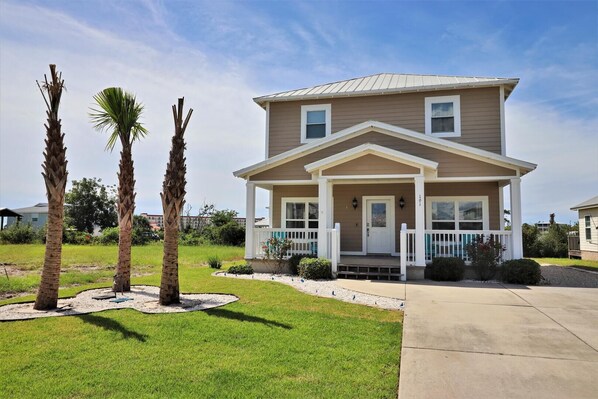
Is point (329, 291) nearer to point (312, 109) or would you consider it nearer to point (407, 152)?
→ point (407, 152)

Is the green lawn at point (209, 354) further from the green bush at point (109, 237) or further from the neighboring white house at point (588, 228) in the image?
the green bush at point (109, 237)

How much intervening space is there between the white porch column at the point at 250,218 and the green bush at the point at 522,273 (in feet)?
26.6

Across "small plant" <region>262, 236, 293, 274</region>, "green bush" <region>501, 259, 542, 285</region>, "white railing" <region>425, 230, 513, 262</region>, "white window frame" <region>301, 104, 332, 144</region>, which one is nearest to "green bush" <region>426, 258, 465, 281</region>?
"white railing" <region>425, 230, 513, 262</region>

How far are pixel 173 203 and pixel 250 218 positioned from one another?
5948 millimetres

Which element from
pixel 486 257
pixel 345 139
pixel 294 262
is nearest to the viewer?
pixel 486 257

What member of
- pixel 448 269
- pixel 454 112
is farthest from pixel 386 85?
pixel 448 269

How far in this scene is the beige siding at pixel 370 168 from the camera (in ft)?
38.5

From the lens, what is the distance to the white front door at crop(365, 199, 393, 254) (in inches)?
582

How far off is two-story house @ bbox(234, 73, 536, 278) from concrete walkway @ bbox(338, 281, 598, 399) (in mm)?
3657

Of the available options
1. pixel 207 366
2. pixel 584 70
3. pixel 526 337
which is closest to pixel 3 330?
pixel 207 366

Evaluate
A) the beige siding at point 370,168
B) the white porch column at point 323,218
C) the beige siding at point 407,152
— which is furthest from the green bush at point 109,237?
the beige siding at point 370,168

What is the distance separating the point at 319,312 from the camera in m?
6.84

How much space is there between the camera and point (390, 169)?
11.8 metres

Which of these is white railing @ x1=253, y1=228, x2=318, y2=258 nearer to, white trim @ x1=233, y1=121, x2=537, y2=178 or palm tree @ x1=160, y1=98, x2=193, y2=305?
white trim @ x1=233, y1=121, x2=537, y2=178
